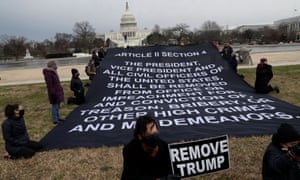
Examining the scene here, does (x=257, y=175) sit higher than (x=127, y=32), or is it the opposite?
(x=127, y=32)

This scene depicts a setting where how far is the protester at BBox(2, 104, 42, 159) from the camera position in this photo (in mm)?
5367

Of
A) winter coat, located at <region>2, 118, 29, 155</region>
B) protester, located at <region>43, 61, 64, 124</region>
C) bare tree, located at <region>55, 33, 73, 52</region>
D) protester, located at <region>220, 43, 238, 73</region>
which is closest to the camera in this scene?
winter coat, located at <region>2, 118, 29, 155</region>

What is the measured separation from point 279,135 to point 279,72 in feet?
41.4

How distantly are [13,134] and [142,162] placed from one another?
3.39m

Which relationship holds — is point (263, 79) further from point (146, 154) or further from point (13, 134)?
point (146, 154)

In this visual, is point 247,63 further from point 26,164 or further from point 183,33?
point 183,33

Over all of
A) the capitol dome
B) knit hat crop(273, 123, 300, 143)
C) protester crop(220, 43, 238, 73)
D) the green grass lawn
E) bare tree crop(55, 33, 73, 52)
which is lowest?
the green grass lawn

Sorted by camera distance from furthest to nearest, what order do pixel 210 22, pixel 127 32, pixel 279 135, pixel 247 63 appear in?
pixel 210 22 < pixel 127 32 < pixel 247 63 < pixel 279 135

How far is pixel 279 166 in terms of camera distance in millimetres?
2938

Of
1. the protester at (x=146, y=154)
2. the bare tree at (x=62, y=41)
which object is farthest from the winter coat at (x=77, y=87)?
the bare tree at (x=62, y=41)

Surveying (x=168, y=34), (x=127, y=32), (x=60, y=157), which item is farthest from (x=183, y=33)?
(x=60, y=157)

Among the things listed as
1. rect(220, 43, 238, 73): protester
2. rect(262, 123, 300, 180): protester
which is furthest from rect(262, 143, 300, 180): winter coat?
rect(220, 43, 238, 73): protester

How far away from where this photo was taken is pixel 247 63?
18.6 meters

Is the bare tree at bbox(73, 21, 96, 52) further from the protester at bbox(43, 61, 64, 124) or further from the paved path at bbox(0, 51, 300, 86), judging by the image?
the protester at bbox(43, 61, 64, 124)
